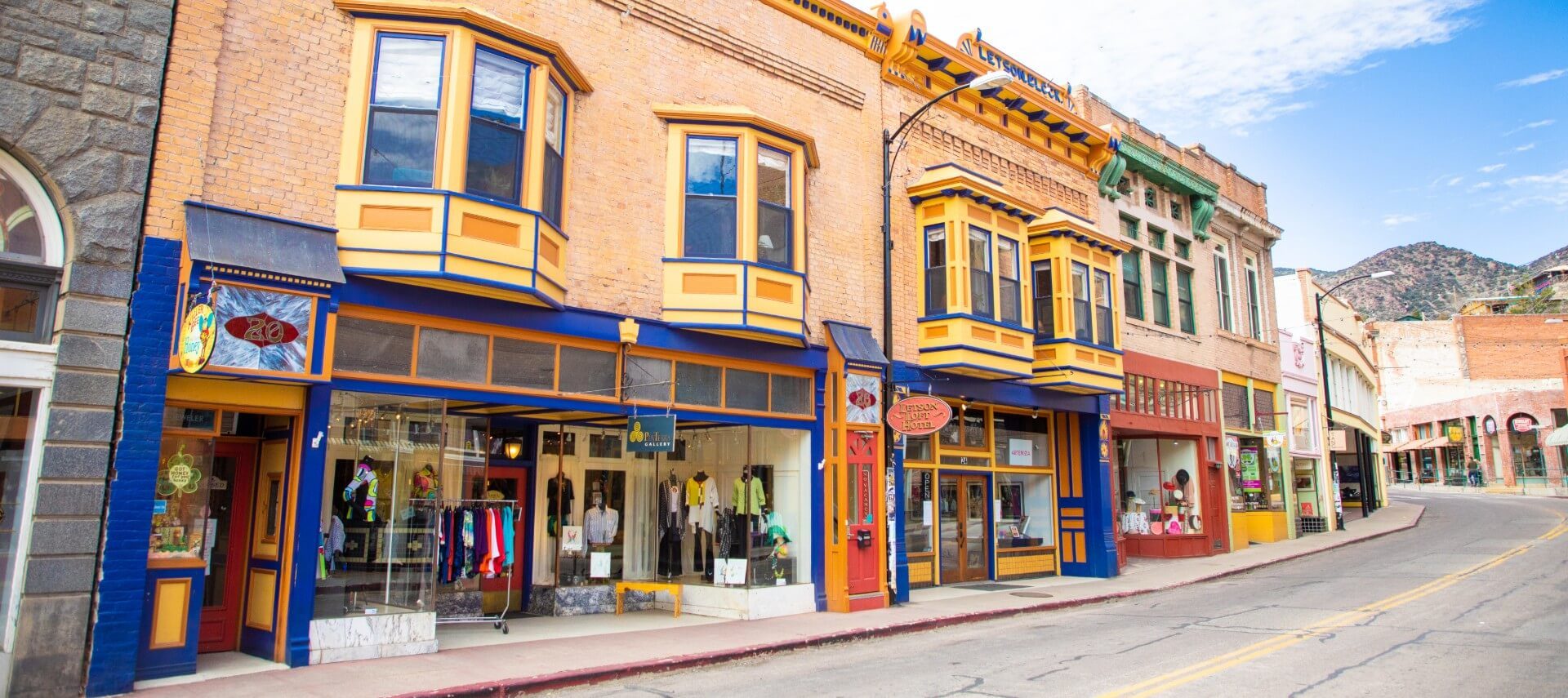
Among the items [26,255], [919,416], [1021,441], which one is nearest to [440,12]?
[26,255]

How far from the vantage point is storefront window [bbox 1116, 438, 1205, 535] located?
2562cm

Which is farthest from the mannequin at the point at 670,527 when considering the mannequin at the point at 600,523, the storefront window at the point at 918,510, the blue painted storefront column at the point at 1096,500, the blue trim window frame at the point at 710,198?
the blue painted storefront column at the point at 1096,500

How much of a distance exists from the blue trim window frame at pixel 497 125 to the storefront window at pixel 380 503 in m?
2.74

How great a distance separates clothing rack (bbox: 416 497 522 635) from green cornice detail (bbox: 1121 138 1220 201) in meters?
18.3

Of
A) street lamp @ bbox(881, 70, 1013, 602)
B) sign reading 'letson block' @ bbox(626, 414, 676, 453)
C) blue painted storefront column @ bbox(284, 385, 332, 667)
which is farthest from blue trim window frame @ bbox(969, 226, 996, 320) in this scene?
blue painted storefront column @ bbox(284, 385, 332, 667)

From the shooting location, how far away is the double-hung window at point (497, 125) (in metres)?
11.3

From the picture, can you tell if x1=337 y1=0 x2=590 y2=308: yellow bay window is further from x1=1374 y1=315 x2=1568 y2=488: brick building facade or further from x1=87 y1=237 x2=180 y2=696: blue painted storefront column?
x1=1374 y1=315 x2=1568 y2=488: brick building facade

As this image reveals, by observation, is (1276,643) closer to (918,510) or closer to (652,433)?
(918,510)

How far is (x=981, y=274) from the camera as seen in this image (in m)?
18.3

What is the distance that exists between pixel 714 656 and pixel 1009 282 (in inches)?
420

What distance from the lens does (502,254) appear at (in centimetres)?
1124

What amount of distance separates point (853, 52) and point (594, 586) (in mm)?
10436

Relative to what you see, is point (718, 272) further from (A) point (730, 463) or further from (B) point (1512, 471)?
(B) point (1512, 471)

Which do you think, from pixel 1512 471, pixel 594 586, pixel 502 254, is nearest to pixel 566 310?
pixel 502 254
